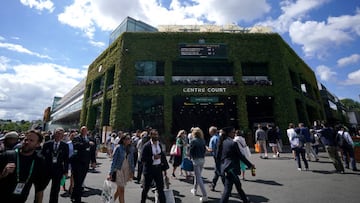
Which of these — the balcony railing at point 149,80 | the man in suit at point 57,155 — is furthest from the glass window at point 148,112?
the man in suit at point 57,155

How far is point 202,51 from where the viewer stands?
827 inches

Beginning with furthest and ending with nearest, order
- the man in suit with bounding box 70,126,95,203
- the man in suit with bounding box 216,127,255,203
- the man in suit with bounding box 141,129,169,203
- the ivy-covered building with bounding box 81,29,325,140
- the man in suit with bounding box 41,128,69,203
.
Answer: the ivy-covered building with bounding box 81,29,325,140
the man in suit with bounding box 70,126,95,203
the man in suit with bounding box 41,128,69,203
the man in suit with bounding box 141,129,169,203
the man in suit with bounding box 216,127,255,203

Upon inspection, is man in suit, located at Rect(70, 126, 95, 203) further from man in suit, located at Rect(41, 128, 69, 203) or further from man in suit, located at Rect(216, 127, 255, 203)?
man in suit, located at Rect(216, 127, 255, 203)

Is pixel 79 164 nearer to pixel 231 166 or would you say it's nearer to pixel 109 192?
pixel 109 192

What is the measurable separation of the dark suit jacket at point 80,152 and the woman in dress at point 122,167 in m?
1.29

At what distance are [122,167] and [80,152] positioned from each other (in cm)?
145

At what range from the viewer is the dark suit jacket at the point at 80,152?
17.2 feet

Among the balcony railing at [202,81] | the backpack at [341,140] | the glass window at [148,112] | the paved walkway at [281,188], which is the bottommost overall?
the paved walkway at [281,188]

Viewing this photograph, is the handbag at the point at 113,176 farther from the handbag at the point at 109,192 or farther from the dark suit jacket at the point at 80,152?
the dark suit jacket at the point at 80,152

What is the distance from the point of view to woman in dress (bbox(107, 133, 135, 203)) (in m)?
4.45

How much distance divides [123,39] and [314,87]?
3102cm

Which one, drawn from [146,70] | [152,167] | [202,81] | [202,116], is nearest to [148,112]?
[146,70]

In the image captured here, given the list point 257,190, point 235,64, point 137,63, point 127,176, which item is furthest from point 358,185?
point 137,63

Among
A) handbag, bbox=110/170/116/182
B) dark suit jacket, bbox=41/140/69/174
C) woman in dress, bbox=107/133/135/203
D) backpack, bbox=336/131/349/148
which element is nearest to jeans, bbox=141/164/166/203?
woman in dress, bbox=107/133/135/203
